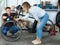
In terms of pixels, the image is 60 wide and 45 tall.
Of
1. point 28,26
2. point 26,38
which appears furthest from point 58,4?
point 26,38

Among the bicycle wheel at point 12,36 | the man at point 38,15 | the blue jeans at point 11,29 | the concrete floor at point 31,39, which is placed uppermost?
the man at point 38,15

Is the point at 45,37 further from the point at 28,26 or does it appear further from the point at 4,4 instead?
the point at 4,4

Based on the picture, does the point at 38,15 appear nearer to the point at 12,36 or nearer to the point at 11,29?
the point at 11,29

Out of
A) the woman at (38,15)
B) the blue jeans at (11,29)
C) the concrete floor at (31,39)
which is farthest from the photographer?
the blue jeans at (11,29)

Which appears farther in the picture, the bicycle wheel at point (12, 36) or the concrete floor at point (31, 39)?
the bicycle wheel at point (12, 36)

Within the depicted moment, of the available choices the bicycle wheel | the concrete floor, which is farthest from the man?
the bicycle wheel

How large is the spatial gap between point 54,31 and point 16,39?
1.35 meters

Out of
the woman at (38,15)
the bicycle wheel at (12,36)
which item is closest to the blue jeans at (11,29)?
the bicycle wheel at (12,36)

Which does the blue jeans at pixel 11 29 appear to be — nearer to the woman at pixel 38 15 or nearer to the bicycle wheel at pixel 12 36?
the bicycle wheel at pixel 12 36

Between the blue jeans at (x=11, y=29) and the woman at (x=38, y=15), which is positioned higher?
the woman at (x=38, y=15)

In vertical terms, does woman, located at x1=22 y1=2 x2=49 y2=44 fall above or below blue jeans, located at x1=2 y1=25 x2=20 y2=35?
above

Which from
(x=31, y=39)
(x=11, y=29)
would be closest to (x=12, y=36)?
(x=11, y=29)

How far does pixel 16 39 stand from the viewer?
5359 mm

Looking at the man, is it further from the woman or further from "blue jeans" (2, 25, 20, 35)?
"blue jeans" (2, 25, 20, 35)
